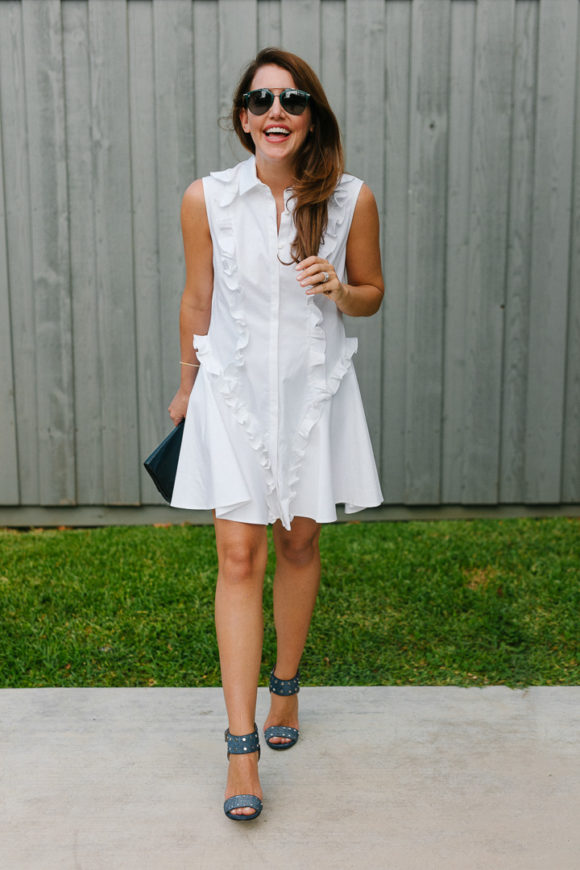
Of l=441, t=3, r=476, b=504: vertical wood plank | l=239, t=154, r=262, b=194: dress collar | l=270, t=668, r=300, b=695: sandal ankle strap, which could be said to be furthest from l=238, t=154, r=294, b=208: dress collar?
l=441, t=3, r=476, b=504: vertical wood plank

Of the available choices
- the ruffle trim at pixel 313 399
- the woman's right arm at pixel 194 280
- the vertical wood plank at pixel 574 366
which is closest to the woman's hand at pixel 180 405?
the woman's right arm at pixel 194 280

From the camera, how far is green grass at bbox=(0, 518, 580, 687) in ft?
10.2

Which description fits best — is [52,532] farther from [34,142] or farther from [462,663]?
[462,663]

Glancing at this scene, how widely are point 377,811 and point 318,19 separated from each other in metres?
3.83

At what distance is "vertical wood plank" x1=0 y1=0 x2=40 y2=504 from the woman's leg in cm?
286

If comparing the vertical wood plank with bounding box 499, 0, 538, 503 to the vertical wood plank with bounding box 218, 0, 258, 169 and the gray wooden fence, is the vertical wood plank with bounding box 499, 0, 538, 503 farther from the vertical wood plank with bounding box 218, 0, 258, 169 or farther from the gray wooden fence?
the vertical wood plank with bounding box 218, 0, 258, 169

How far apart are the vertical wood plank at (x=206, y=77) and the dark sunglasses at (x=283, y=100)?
8.17ft

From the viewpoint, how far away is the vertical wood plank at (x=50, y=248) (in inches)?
182

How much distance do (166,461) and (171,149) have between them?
270cm

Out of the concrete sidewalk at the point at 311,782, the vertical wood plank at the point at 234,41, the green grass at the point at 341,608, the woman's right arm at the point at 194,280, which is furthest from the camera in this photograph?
the vertical wood plank at the point at 234,41

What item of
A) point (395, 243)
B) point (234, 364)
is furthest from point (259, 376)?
point (395, 243)

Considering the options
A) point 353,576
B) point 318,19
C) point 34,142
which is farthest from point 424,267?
point 34,142

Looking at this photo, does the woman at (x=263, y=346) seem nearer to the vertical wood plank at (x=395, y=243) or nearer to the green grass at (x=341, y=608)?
the green grass at (x=341, y=608)

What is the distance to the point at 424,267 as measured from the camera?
15.7 feet
